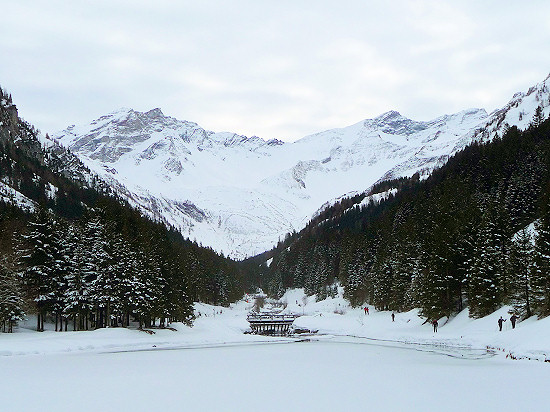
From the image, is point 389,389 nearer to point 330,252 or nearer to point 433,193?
point 433,193

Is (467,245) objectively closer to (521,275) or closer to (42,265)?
(521,275)

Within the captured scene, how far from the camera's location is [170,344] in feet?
158

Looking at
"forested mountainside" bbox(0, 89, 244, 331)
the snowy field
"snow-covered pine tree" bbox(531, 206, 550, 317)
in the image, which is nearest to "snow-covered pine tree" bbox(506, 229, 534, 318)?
"snow-covered pine tree" bbox(531, 206, 550, 317)

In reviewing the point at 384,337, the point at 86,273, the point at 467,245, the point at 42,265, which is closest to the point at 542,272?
the point at 467,245

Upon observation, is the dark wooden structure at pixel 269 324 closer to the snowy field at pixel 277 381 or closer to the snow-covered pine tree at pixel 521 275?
the snow-covered pine tree at pixel 521 275

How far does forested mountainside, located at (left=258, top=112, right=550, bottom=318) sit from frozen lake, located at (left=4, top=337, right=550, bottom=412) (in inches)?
930

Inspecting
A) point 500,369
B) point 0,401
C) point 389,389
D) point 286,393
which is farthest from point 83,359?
point 500,369

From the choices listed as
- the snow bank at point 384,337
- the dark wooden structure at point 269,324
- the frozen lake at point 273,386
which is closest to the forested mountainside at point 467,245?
the snow bank at point 384,337

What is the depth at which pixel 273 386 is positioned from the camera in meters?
18.9

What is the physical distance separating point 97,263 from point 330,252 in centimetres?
12059

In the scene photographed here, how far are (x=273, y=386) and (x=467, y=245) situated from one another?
147 feet

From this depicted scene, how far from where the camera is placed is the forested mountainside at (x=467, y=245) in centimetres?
4819

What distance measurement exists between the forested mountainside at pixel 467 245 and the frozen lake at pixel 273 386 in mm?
23634

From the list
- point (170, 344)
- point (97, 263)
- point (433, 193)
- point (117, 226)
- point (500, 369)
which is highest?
point (433, 193)
